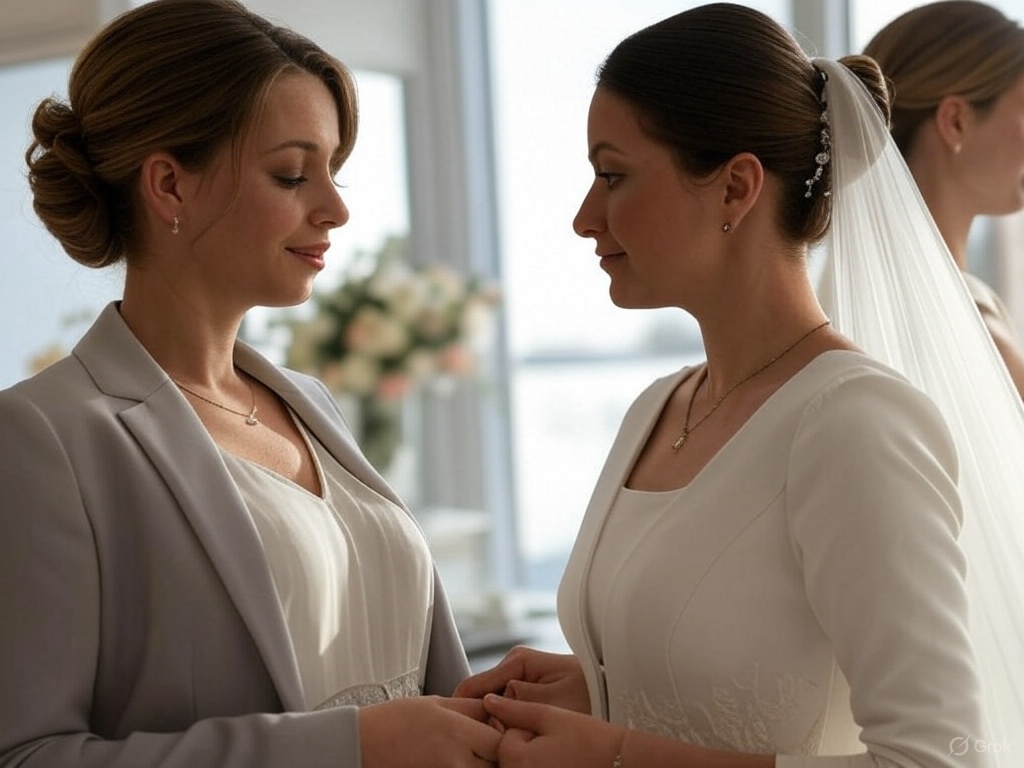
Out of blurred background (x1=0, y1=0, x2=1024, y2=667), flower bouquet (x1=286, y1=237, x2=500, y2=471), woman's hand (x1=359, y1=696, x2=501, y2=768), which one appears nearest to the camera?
woman's hand (x1=359, y1=696, x2=501, y2=768)

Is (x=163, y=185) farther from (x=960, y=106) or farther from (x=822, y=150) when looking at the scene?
(x=960, y=106)

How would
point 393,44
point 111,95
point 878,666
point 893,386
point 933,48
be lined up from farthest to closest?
point 393,44 < point 933,48 < point 111,95 < point 893,386 < point 878,666

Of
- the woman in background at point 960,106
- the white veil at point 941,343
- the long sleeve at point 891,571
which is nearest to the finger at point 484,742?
the long sleeve at point 891,571

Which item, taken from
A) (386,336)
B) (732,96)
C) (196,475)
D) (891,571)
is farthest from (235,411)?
(386,336)

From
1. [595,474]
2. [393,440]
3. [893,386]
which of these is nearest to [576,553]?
[893,386]

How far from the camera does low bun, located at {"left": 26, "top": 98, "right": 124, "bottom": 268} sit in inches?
73.5

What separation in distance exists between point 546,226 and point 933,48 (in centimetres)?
245

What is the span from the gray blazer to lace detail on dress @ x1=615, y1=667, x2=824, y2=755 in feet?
1.39

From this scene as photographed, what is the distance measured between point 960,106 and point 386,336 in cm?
204

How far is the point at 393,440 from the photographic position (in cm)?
429

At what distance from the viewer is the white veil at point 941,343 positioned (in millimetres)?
1744

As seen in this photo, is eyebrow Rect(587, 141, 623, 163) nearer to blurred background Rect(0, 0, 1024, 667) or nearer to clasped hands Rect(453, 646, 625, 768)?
clasped hands Rect(453, 646, 625, 768)

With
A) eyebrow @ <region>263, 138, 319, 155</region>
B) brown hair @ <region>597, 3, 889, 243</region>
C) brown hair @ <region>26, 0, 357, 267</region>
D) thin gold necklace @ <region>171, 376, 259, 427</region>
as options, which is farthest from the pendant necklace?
brown hair @ <region>597, 3, 889, 243</region>

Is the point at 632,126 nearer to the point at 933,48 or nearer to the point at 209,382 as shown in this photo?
the point at 209,382
